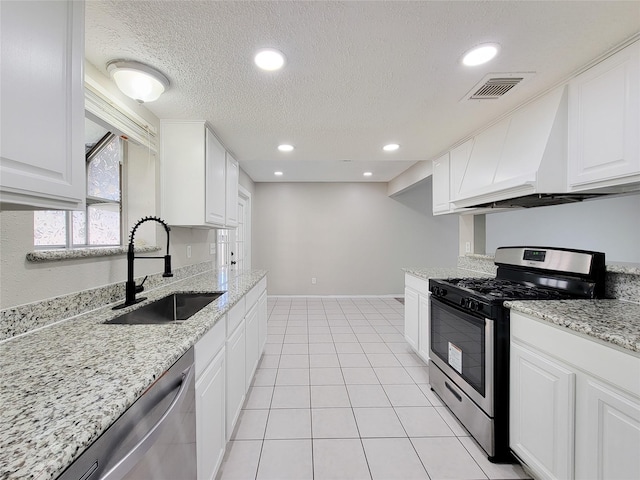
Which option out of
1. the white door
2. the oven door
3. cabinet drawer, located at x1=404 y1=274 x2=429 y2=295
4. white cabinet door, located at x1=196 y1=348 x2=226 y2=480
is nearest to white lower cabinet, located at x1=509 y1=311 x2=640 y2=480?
the oven door

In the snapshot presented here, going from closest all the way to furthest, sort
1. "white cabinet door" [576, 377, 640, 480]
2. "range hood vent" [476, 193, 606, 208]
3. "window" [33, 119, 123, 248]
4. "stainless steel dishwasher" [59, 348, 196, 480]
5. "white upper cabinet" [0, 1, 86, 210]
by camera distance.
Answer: "stainless steel dishwasher" [59, 348, 196, 480] → "white upper cabinet" [0, 1, 86, 210] → "white cabinet door" [576, 377, 640, 480] → "range hood vent" [476, 193, 606, 208] → "window" [33, 119, 123, 248]

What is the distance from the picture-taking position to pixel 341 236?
5.52 meters

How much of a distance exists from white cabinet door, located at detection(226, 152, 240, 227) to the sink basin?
1042mm

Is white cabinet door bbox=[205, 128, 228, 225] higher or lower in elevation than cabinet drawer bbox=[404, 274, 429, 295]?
higher

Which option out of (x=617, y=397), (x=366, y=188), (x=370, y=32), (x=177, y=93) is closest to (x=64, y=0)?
(x=177, y=93)

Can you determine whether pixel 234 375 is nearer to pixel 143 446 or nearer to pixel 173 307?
pixel 173 307

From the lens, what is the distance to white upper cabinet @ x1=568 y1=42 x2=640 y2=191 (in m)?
1.29

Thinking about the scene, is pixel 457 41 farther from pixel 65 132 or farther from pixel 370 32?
pixel 65 132

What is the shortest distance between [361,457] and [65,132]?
6.89 ft

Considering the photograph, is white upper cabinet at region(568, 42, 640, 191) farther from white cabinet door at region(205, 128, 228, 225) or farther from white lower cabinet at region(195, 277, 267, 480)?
white cabinet door at region(205, 128, 228, 225)

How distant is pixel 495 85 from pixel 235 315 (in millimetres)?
2253

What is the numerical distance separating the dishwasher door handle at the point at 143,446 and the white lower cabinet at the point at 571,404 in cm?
163

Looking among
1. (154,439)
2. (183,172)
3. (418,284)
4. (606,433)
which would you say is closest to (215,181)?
(183,172)

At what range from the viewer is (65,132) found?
87 cm
